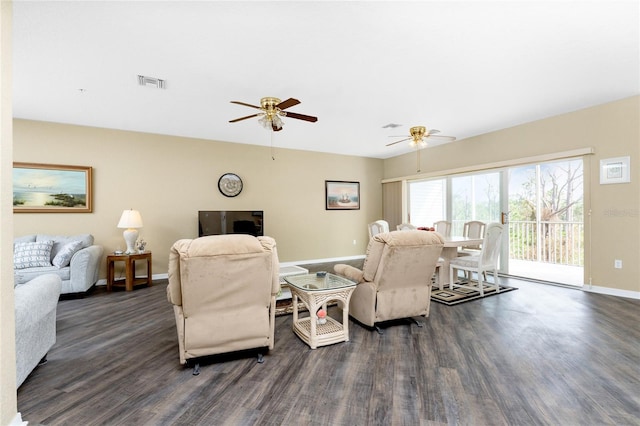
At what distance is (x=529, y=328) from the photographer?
288cm

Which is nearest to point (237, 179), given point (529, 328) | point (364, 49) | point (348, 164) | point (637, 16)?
point (348, 164)

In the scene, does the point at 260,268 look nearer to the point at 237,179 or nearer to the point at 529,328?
the point at 529,328

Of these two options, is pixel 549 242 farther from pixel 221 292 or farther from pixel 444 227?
pixel 221 292

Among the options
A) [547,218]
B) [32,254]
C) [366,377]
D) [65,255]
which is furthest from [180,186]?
[547,218]

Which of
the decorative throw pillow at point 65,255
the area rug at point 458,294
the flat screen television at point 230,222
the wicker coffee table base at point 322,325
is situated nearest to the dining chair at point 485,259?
the area rug at point 458,294

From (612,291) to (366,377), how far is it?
4.15 m

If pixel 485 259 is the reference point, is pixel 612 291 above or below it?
below

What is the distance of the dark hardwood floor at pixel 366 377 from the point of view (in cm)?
165

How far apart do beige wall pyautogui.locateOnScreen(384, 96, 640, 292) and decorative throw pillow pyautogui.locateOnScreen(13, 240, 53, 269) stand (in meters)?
7.31

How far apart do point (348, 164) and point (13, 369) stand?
6.46 m

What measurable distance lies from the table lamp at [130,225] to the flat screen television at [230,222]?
3.18 feet

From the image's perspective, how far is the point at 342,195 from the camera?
712 centimetres

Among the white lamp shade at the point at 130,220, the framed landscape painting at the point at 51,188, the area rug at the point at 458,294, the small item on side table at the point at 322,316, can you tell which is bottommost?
the area rug at the point at 458,294

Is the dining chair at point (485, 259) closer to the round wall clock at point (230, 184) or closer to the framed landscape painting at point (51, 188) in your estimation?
the round wall clock at point (230, 184)
